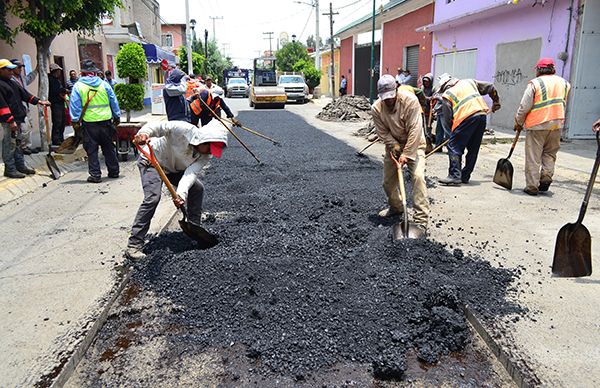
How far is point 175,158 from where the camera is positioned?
441cm

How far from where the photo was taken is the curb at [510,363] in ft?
8.84

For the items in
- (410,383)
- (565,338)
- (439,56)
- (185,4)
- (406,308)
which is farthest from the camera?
(185,4)

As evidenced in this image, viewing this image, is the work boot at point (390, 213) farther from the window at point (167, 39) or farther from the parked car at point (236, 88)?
the window at point (167, 39)

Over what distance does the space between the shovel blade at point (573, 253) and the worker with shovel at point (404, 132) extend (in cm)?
123

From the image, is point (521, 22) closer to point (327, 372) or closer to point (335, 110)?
point (335, 110)

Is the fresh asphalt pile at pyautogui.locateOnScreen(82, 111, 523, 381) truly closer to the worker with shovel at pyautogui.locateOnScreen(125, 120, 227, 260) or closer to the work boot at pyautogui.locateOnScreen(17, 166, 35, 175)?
the worker with shovel at pyautogui.locateOnScreen(125, 120, 227, 260)

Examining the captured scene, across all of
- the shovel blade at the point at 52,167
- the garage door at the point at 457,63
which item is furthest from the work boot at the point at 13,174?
the garage door at the point at 457,63

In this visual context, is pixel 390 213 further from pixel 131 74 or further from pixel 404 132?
pixel 131 74

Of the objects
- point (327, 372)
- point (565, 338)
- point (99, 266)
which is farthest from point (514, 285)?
point (99, 266)

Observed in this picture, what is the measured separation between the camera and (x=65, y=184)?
7680 millimetres

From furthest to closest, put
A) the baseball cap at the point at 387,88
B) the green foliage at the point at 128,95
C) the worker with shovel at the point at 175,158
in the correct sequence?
the green foliage at the point at 128,95 → the baseball cap at the point at 387,88 → the worker with shovel at the point at 175,158

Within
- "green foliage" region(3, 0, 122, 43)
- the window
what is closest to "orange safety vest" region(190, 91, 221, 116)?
"green foliage" region(3, 0, 122, 43)

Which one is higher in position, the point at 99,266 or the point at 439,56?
the point at 439,56

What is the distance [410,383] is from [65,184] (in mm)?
6729
